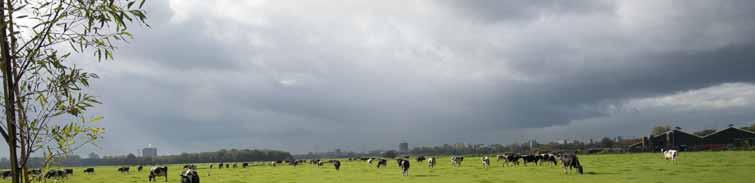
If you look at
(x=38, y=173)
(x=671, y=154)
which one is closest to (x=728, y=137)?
(x=671, y=154)

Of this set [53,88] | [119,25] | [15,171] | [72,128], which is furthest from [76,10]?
[15,171]

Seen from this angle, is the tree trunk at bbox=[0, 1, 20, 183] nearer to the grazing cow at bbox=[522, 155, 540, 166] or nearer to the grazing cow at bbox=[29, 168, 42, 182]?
the grazing cow at bbox=[29, 168, 42, 182]

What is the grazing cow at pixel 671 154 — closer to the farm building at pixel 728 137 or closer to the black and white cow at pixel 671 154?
the black and white cow at pixel 671 154

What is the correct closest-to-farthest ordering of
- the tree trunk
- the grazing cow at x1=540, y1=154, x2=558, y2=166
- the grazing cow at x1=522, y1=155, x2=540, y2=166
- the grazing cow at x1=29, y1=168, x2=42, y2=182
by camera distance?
the tree trunk → the grazing cow at x1=29, y1=168, x2=42, y2=182 → the grazing cow at x1=540, y1=154, x2=558, y2=166 → the grazing cow at x1=522, y1=155, x2=540, y2=166

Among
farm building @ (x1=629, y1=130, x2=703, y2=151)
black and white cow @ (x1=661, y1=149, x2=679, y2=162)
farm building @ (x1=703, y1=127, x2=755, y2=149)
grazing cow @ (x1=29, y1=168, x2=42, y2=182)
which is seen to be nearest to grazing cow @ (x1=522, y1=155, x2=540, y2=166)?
black and white cow @ (x1=661, y1=149, x2=679, y2=162)

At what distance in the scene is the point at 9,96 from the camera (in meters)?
4.81

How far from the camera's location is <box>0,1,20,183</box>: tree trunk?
4.75 meters

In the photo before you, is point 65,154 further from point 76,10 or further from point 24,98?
point 76,10

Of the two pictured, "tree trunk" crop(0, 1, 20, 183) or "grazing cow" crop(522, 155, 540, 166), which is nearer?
"tree trunk" crop(0, 1, 20, 183)

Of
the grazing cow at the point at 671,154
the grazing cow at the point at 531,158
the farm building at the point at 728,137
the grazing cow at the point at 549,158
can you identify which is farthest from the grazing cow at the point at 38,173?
the farm building at the point at 728,137

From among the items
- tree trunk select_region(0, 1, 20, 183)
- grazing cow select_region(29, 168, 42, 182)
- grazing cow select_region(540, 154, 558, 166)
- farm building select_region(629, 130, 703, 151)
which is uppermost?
tree trunk select_region(0, 1, 20, 183)

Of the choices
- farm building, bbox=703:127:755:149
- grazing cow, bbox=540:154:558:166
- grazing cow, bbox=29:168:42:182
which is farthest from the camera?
farm building, bbox=703:127:755:149

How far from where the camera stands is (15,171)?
16.0 ft

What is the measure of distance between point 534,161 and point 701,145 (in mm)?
64130
